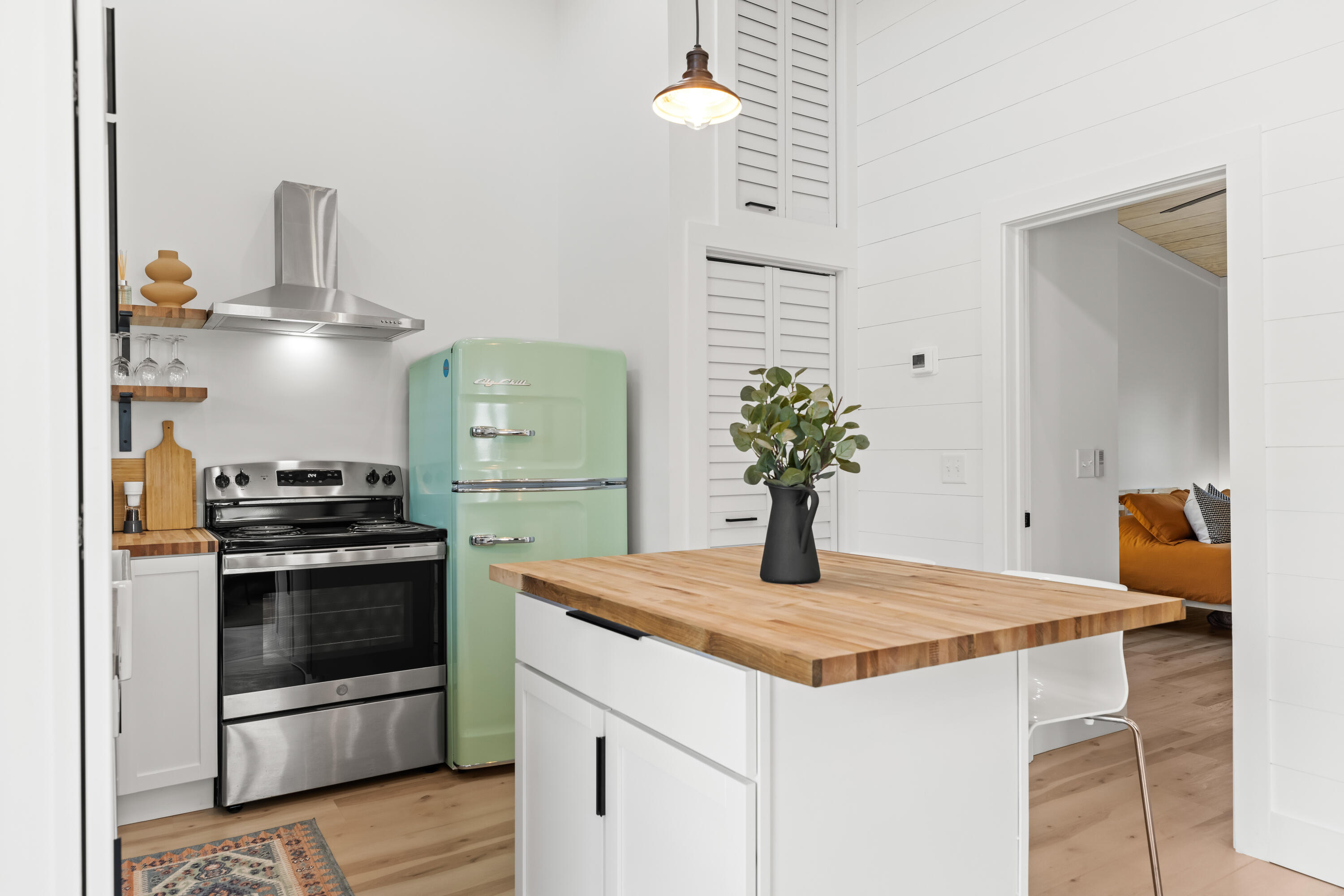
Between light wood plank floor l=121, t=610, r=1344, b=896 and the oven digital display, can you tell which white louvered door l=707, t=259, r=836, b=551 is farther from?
the oven digital display

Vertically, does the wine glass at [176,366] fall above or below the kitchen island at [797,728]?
above

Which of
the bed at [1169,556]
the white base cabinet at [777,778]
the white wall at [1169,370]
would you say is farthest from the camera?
the white wall at [1169,370]

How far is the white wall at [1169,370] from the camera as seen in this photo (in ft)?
22.7

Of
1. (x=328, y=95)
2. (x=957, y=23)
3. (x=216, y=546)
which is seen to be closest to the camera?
(x=216, y=546)

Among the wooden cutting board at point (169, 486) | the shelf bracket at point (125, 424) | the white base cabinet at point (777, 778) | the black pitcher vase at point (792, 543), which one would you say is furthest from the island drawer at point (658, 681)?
the shelf bracket at point (125, 424)

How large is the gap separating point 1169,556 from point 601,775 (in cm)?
512

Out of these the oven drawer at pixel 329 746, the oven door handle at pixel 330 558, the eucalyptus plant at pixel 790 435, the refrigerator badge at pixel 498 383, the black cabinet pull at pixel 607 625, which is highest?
the refrigerator badge at pixel 498 383

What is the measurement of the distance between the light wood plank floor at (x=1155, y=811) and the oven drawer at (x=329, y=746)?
210 centimetres

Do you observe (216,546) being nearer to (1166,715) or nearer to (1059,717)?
(1059,717)

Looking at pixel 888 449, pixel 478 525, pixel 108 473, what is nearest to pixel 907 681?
pixel 108 473

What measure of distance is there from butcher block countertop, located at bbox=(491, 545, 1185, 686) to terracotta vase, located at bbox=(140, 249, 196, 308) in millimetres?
1895

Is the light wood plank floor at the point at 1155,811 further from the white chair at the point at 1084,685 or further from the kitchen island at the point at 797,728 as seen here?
the kitchen island at the point at 797,728

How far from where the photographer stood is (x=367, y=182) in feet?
11.9

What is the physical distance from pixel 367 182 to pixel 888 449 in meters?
2.54
